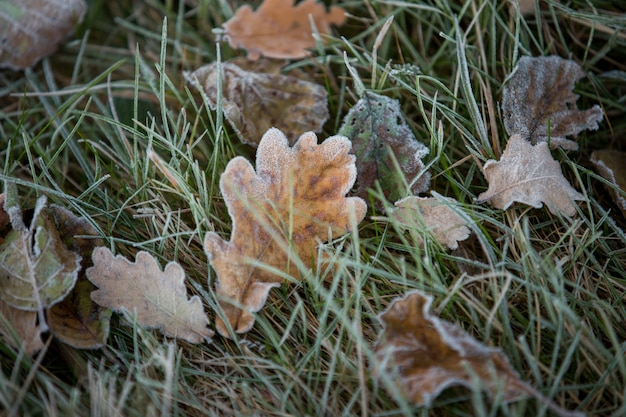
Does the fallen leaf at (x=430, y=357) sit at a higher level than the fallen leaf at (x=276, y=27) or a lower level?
lower

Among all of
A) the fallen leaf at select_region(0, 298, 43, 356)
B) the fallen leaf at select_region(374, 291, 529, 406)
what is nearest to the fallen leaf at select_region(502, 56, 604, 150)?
the fallen leaf at select_region(374, 291, 529, 406)

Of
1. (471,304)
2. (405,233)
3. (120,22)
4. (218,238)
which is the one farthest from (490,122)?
(120,22)

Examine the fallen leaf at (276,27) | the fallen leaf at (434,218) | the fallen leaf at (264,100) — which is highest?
the fallen leaf at (276,27)

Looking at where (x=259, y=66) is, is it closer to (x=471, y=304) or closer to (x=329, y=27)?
(x=329, y=27)

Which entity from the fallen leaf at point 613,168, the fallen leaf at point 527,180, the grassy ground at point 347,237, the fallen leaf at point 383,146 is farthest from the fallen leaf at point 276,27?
the fallen leaf at point 613,168

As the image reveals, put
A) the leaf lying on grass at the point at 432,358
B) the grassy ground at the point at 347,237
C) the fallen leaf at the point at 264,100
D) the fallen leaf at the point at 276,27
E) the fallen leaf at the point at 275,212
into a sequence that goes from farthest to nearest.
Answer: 1. the fallen leaf at the point at 276,27
2. the fallen leaf at the point at 264,100
3. the fallen leaf at the point at 275,212
4. the grassy ground at the point at 347,237
5. the leaf lying on grass at the point at 432,358

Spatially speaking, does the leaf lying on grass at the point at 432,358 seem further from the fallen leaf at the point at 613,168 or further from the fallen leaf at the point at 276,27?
the fallen leaf at the point at 276,27
